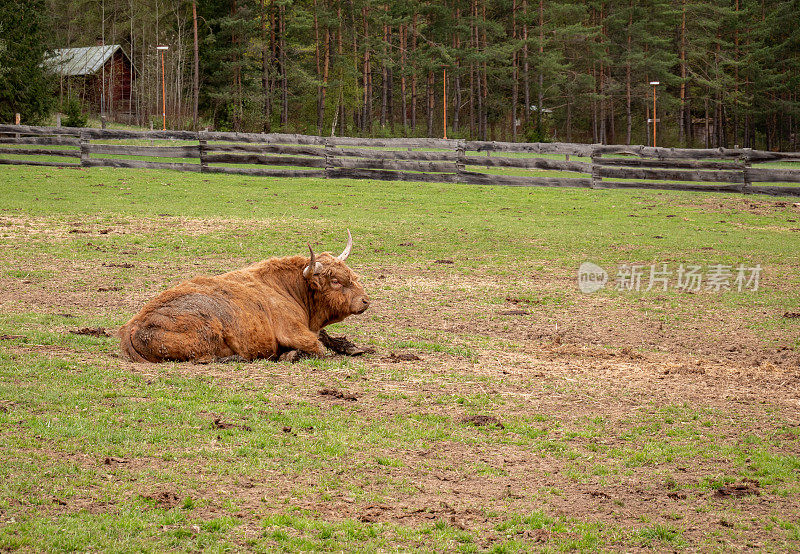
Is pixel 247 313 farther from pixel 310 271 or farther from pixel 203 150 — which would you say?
pixel 203 150

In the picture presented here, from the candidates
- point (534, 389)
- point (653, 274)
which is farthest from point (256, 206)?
point (534, 389)

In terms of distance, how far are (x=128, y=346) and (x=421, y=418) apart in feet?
9.82

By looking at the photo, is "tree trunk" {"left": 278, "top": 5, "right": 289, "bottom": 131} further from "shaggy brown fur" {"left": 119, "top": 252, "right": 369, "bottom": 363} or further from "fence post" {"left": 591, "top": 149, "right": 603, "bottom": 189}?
"shaggy brown fur" {"left": 119, "top": 252, "right": 369, "bottom": 363}

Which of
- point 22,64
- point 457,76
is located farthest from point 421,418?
point 457,76

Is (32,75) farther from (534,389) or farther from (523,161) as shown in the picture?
(534,389)

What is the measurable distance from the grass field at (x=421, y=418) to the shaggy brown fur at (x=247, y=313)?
29 cm

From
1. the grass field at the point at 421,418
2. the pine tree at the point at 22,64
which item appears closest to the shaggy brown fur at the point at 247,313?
the grass field at the point at 421,418

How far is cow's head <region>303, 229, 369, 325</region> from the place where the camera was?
308 inches

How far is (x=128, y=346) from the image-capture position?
7234 mm

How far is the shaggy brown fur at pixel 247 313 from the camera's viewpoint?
23.3 ft

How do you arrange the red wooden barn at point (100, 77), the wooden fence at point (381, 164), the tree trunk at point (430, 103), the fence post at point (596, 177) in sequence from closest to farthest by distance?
the wooden fence at point (381, 164)
the fence post at point (596, 177)
the red wooden barn at point (100, 77)
the tree trunk at point (430, 103)

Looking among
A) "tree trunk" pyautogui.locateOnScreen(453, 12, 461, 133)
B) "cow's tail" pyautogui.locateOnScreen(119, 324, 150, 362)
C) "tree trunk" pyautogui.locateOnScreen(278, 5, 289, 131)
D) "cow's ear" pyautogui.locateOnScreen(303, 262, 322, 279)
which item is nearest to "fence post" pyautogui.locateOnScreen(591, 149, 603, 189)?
"cow's ear" pyautogui.locateOnScreen(303, 262, 322, 279)

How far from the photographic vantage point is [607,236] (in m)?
16.5

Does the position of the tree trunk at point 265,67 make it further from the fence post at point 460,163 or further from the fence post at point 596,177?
the fence post at point 596,177
